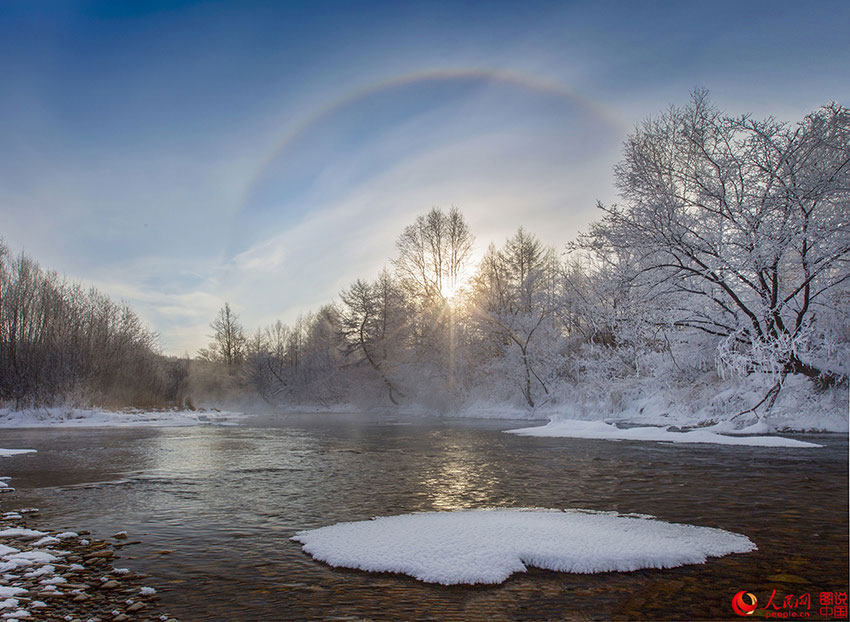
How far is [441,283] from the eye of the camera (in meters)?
39.4

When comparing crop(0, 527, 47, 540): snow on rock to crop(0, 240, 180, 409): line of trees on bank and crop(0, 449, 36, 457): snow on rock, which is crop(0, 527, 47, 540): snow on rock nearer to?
crop(0, 449, 36, 457): snow on rock

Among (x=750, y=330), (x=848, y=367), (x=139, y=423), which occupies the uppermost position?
(x=750, y=330)

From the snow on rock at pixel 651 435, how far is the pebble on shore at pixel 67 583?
41.5 feet

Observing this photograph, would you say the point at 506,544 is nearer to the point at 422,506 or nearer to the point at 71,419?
the point at 422,506

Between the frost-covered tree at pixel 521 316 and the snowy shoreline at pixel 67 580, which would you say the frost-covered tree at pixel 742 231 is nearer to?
the frost-covered tree at pixel 521 316

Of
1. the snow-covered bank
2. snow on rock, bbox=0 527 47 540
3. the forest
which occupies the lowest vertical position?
the snow-covered bank

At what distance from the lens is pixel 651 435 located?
14.6 meters

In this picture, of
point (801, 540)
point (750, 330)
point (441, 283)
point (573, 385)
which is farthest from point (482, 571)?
point (441, 283)

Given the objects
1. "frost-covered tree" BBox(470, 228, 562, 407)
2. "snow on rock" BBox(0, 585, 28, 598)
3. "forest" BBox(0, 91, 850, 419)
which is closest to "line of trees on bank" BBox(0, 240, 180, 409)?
"forest" BBox(0, 91, 850, 419)

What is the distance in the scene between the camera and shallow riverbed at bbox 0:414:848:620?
11.1 feet

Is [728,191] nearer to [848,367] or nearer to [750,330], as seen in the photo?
[750,330]

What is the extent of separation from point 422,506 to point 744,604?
11.8 ft

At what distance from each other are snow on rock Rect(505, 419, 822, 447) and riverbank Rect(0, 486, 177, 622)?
12631mm

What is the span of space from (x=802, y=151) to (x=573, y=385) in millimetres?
16324
